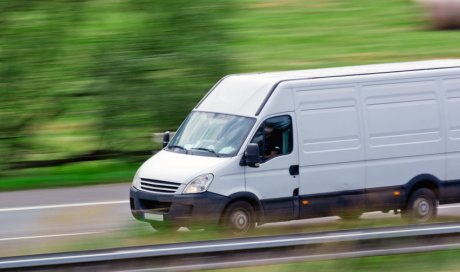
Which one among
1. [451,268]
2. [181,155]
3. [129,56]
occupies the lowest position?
[451,268]

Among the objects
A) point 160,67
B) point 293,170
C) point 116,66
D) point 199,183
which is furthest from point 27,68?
point 293,170

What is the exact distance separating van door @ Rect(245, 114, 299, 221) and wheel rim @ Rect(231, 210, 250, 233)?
0.27 m

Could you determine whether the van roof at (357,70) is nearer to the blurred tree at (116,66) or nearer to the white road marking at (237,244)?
the white road marking at (237,244)

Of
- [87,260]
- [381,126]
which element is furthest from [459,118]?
[87,260]

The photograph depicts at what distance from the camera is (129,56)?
19.8 m

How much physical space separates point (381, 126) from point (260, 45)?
15559mm

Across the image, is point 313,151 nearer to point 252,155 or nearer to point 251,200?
point 252,155

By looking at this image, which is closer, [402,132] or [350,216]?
[350,216]

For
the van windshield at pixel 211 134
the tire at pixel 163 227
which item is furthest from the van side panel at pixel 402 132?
the tire at pixel 163 227

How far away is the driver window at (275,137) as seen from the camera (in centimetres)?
1314

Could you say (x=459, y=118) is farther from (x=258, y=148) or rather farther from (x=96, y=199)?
(x=96, y=199)

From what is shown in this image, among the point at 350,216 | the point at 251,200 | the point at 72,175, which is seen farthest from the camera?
the point at 72,175

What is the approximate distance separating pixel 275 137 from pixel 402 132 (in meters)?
1.67

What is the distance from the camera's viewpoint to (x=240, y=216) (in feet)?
42.1
